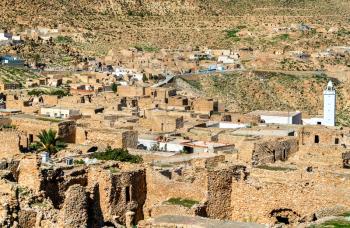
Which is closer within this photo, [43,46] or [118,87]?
[118,87]

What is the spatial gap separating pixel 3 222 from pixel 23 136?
11.3m

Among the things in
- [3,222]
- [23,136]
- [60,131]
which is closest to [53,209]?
[3,222]

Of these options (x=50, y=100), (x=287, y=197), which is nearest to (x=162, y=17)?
(x=50, y=100)

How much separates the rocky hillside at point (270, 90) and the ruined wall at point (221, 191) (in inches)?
1619

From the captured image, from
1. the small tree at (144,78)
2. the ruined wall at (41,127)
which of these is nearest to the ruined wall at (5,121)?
the ruined wall at (41,127)

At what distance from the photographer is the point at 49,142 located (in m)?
23.1

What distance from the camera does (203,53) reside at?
79.8m

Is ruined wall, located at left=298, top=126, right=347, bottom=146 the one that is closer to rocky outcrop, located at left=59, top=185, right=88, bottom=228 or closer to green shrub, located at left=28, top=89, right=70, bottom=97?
rocky outcrop, located at left=59, top=185, right=88, bottom=228

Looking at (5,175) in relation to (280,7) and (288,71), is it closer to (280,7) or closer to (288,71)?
(288,71)

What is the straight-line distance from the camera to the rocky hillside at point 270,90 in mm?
60125

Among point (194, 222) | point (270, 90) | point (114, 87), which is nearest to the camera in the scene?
point (194, 222)

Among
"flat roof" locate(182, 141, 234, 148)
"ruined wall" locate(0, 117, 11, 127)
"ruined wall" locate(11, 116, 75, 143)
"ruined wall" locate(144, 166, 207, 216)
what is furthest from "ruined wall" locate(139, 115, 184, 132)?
"ruined wall" locate(144, 166, 207, 216)

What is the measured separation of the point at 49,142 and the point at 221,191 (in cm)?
927

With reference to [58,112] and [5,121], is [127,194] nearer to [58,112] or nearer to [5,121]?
[5,121]
